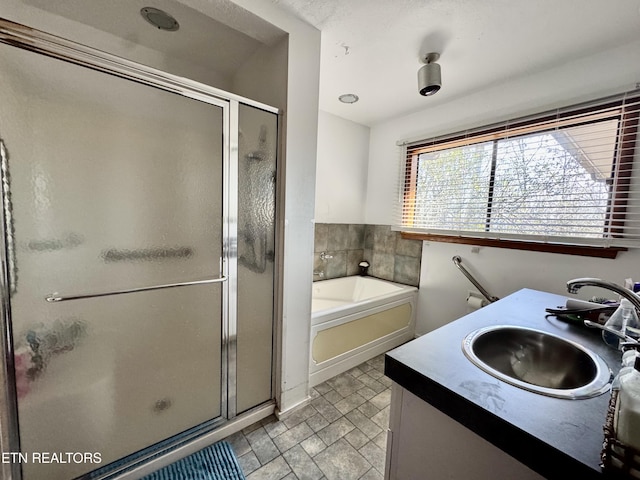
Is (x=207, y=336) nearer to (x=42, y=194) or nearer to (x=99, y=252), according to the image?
(x=99, y=252)

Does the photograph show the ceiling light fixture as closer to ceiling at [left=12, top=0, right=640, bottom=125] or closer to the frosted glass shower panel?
ceiling at [left=12, top=0, right=640, bottom=125]

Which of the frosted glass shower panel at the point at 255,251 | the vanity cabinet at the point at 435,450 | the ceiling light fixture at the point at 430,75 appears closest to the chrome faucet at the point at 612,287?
the vanity cabinet at the point at 435,450

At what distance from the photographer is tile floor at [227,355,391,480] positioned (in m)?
1.26

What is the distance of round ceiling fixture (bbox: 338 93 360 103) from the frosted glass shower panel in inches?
44.8

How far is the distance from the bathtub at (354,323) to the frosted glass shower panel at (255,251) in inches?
16.3

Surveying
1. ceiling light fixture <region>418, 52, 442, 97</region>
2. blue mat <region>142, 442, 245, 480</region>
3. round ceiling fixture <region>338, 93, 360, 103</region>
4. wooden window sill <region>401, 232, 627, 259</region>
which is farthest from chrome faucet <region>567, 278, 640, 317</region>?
round ceiling fixture <region>338, 93, 360, 103</region>

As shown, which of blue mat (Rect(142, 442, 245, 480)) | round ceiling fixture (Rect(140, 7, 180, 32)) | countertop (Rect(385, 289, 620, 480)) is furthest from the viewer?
round ceiling fixture (Rect(140, 7, 180, 32))

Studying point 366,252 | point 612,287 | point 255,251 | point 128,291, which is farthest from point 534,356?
point 366,252

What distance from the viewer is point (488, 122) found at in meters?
2.03

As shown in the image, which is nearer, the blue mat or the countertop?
the countertop

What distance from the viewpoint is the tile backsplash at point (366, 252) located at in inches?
107

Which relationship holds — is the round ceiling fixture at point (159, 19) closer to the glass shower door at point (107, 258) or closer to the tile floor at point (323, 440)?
the glass shower door at point (107, 258)

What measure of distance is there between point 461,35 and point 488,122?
809mm

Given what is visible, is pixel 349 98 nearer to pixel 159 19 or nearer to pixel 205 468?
pixel 159 19
